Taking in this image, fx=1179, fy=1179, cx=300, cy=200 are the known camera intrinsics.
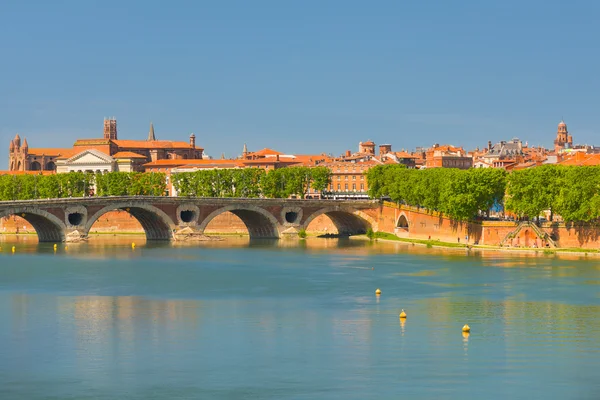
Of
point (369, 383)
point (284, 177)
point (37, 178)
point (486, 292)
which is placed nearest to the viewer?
point (369, 383)

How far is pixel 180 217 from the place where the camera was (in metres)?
122

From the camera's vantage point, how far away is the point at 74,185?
154000 millimetres

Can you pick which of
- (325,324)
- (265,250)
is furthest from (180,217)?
(325,324)

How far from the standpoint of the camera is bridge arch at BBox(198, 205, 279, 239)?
125m

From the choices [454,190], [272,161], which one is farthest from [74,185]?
[454,190]

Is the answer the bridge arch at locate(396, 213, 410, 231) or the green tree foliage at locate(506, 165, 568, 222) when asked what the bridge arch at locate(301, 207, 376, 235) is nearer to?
the bridge arch at locate(396, 213, 410, 231)

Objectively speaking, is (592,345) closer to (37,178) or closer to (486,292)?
(486,292)

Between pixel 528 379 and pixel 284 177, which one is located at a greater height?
pixel 284 177

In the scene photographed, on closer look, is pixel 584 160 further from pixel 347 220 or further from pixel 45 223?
pixel 45 223

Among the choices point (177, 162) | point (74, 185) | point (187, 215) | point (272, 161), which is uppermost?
point (177, 162)

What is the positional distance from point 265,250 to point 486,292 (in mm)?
40860

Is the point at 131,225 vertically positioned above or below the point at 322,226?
above

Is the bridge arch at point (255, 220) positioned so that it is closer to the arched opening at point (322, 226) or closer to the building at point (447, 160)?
the arched opening at point (322, 226)

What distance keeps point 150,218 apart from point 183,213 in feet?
12.5
